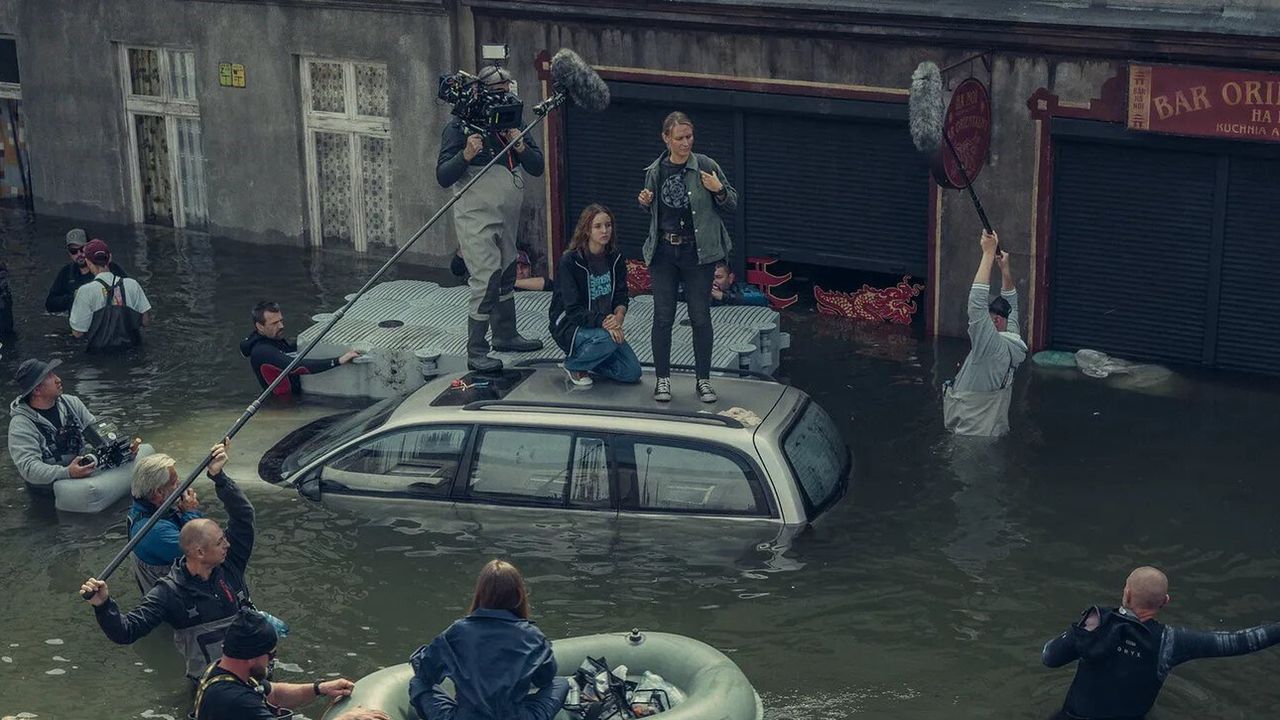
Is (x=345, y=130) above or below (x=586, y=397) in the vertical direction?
above

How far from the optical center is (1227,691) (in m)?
10.7

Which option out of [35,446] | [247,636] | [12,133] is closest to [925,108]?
[35,446]

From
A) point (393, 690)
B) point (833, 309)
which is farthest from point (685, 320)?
point (393, 690)

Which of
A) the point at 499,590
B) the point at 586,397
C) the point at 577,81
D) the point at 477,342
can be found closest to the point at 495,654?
the point at 499,590

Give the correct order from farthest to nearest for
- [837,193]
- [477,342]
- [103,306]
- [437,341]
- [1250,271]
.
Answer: [837,193], [103,306], [1250,271], [437,341], [477,342]

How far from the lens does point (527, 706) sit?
8797 mm

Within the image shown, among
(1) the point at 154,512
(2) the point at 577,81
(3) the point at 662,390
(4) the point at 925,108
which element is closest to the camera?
(1) the point at 154,512

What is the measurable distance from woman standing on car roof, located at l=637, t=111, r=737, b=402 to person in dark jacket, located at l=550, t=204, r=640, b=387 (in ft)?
0.84

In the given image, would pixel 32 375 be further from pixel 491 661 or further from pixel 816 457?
pixel 491 661

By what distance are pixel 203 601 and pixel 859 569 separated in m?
4.36

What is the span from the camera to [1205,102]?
15938 millimetres

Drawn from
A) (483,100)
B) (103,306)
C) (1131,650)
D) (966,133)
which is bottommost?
(1131,650)

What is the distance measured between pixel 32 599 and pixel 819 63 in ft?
29.7

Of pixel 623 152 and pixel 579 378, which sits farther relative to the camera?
pixel 623 152
